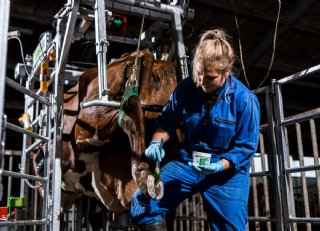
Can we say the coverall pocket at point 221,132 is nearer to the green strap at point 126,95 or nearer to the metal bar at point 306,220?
the green strap at point 126,95

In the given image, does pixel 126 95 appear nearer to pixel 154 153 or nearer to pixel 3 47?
pixel 154 153

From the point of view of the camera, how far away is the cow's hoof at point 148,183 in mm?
2292

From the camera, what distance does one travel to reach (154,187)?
2322 mm

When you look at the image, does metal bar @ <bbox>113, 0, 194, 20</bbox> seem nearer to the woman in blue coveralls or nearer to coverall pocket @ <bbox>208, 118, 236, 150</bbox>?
the woman in blue coveralls

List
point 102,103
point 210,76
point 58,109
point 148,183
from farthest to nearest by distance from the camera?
point 58,109
point 102,103
point 210,76
point 148,183

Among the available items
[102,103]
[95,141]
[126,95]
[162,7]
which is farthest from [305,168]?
[162,7]

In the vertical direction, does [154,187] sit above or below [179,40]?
below

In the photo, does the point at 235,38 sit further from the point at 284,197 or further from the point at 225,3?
the point at 284,197

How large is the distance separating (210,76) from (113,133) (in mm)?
1038

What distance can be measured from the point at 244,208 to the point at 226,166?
0.98 ft

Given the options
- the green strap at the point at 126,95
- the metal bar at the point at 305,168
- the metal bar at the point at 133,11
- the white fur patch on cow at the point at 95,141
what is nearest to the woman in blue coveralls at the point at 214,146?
the green strap at the point at 126,95

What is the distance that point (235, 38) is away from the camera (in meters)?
8.03

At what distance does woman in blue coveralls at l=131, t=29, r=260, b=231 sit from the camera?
2.47 m

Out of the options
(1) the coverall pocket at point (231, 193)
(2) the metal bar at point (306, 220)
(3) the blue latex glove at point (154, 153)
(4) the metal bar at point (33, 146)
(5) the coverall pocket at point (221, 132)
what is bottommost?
(2) the metal bar at point (306, 220)
